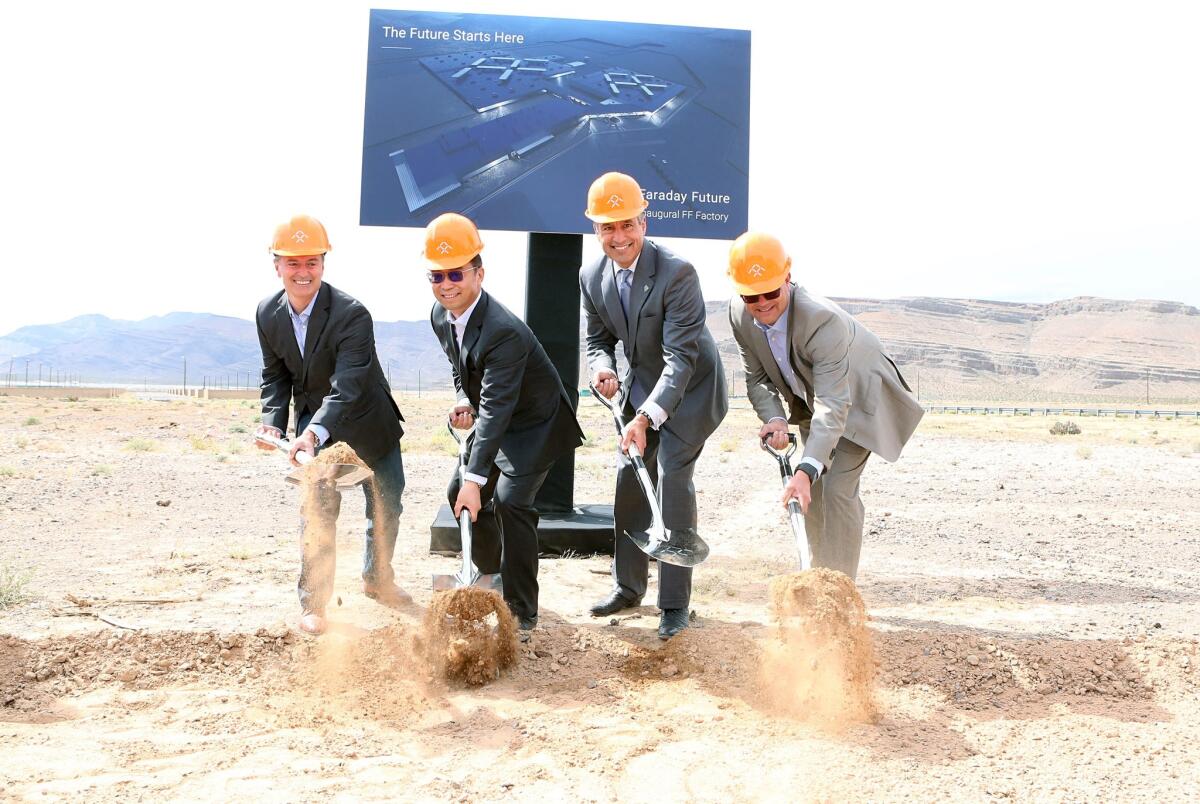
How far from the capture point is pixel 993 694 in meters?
4.52

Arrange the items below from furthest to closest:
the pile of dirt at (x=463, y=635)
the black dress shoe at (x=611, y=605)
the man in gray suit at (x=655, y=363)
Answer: the black dress shoe at (x=611, y=605)
the man in gray suit at (x=655, y=363)
the pile of dirt at (x=463, y=635)

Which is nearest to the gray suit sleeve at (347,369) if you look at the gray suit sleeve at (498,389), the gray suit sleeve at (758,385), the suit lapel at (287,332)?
the suit lapel at (287,332)

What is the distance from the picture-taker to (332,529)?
17.1 ft

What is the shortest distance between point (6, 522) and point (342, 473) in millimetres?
5383

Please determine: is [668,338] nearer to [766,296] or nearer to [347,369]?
[766,296]

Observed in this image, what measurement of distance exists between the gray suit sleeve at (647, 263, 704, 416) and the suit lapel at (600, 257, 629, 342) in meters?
0.25

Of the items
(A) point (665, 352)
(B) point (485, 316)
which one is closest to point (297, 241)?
(B) point (485, 316)

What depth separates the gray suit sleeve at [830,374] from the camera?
15.7 feet

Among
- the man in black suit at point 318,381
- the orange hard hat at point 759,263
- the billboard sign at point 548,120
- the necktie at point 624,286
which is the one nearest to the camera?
the orange hard hat at point 759,263

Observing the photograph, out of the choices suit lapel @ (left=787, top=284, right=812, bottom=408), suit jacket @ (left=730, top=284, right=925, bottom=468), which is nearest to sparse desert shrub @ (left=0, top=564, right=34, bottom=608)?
suit jacket @ (left=730, top=284, right=925, bottom=468)

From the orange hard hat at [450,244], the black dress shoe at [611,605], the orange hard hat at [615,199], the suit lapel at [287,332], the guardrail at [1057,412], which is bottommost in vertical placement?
the black dress shoe at [611,605]

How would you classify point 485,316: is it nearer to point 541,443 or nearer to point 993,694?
point 541,443

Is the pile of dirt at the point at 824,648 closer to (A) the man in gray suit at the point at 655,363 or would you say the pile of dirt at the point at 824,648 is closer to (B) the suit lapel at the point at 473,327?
(A) the man in gray suit at the point at 655,363

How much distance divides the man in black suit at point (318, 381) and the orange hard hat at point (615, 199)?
4.59 feet
